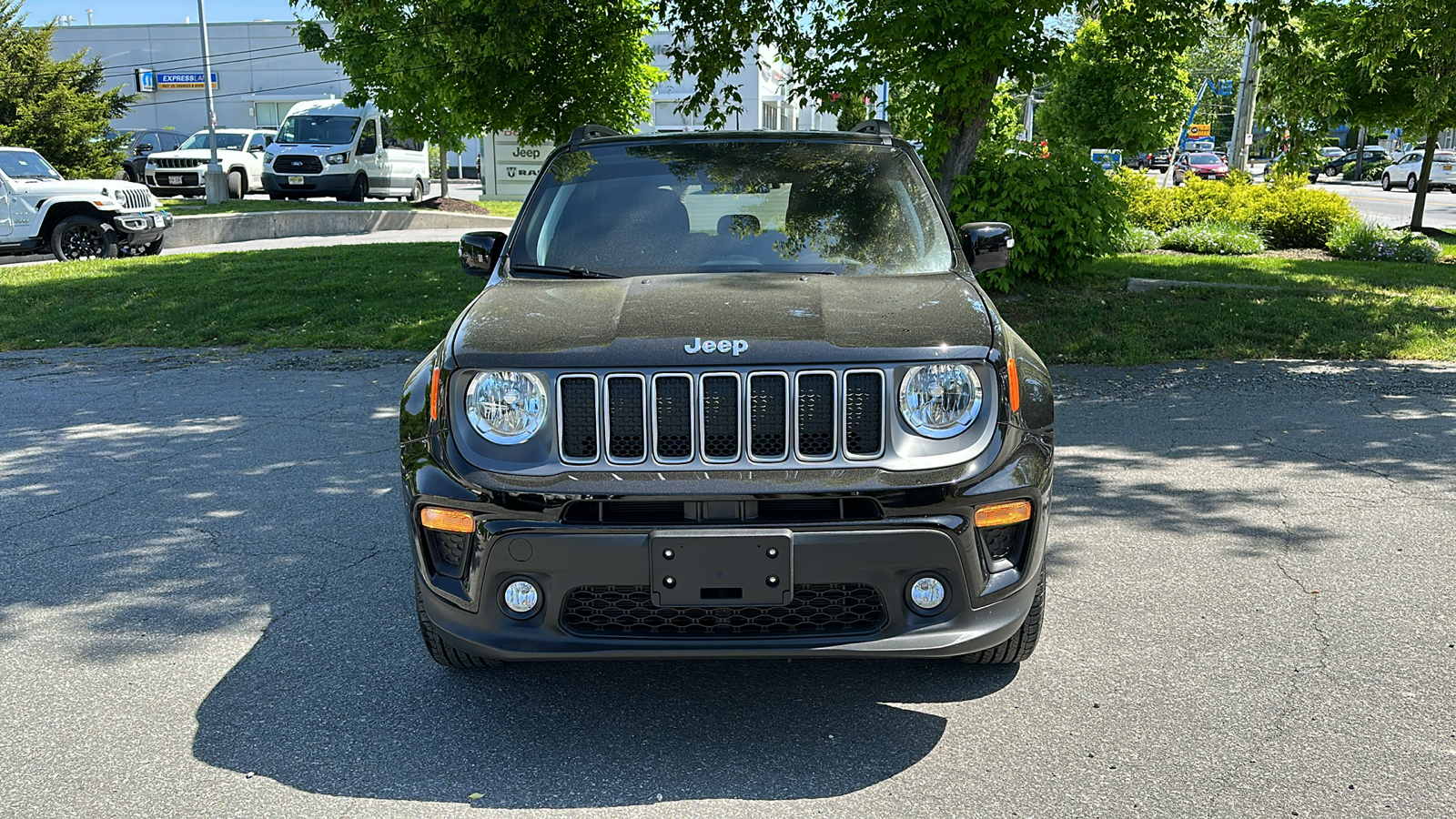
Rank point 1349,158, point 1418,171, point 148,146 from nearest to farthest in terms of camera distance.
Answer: point 148,146 → point 1418,171 → point 1349,158

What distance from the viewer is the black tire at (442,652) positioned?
3525 mm

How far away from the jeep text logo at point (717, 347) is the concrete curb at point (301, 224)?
17076mm

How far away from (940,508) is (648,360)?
2.81 feet

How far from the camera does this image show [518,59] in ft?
32.0

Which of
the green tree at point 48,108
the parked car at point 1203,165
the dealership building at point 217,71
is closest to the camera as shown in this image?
the green tree at point 48,108

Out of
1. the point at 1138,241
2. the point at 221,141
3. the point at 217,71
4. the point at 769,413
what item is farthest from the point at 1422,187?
the point at 217,71

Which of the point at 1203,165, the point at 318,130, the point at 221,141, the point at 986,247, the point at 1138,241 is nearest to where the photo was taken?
the point at 986,247

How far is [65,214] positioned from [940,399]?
16.5m

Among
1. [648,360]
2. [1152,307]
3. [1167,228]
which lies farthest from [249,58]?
[648,360]

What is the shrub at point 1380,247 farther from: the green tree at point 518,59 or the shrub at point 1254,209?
the green tree at point 518,59

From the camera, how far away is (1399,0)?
9.77 metres

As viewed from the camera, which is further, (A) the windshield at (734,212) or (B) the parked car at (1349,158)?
(B) the parked car at (1349,158)

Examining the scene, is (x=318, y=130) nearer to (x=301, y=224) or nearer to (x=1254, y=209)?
(x=301, y=224)

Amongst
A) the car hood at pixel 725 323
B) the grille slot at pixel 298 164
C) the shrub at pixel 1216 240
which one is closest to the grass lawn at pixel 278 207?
the grille slot at pixel 298 164
